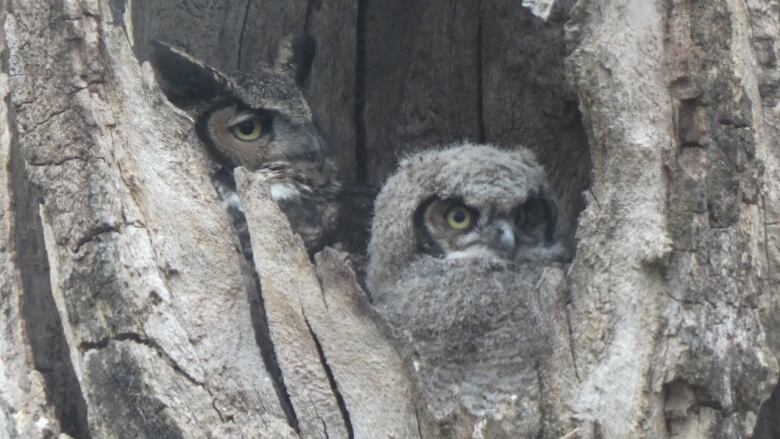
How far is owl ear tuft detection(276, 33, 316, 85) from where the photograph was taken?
12.6 feet

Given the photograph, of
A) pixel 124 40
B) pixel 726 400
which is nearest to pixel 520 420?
pixel 726 400

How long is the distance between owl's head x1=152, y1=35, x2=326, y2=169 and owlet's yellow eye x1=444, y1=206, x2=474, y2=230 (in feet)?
2.47

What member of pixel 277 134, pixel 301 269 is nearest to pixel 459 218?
pixel 301 269

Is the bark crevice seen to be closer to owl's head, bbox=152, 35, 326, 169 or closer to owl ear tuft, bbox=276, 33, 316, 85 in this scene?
owl's head, bbox=152, 35, 326, 169

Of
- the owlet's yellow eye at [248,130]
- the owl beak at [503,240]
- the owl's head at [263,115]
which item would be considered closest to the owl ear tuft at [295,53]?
the owl's head at [263,115]

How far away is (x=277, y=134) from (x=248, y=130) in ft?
0.31

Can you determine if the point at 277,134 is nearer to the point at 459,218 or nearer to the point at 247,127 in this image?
the point at 247,127

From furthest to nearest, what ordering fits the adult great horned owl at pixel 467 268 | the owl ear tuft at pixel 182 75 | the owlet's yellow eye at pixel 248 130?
the owlet's yellow eye at pixel 248 130, the owl ear tuft at pixel 182 75, the adult great horned owl at pixel 467 268

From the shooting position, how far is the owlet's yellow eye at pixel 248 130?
3.83 meters

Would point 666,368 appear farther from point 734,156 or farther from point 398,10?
point 398,10

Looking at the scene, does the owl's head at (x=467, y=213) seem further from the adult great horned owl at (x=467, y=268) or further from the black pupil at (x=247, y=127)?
the black pupil at (x=247, y=127)

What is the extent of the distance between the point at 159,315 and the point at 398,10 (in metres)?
1.88

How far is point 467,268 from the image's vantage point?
121 inches

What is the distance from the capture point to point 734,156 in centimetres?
249
